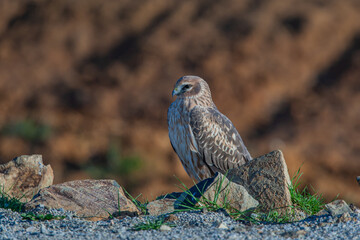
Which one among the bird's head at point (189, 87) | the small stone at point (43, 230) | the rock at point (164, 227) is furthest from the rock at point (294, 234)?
the bird's head at point (189, 87)

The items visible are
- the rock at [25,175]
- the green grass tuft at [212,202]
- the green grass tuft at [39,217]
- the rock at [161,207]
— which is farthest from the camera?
the rock at [25,175]

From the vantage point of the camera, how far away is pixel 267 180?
5.49 m

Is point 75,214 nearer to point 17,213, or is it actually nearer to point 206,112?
point 17,213

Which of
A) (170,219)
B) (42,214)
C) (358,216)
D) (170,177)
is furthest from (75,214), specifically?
(170,177)

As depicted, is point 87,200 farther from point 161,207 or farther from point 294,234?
point 294,234

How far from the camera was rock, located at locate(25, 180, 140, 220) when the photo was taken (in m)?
5.25

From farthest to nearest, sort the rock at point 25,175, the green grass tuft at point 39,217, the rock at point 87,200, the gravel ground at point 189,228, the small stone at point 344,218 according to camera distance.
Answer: the rock at point 25,175 → the rock at point 87,200 → the green grass tuft at point 39,217 → the small stone at point 344,218 → the gravel ground at point 189,228

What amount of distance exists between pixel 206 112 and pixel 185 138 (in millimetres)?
471

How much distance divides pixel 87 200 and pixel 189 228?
1338 mm

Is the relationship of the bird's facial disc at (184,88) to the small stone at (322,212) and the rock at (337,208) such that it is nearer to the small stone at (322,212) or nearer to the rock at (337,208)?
the small stone at (322,212)

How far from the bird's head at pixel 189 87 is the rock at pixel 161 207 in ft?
7.06

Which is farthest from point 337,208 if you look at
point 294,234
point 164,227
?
point 164,227

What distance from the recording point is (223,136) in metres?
7.46

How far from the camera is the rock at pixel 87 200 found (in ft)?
17.2
